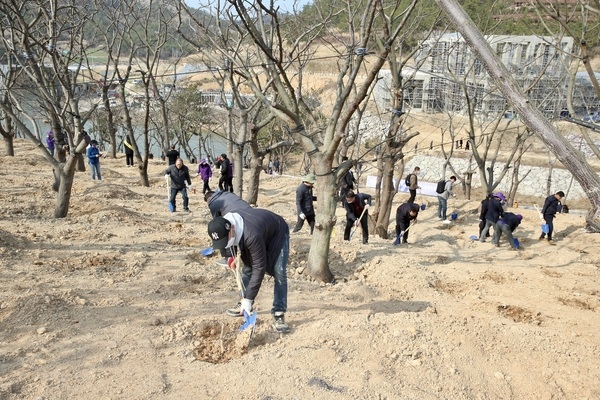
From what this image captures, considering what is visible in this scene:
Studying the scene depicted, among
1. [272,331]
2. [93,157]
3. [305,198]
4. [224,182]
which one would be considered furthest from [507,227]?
[93,157]

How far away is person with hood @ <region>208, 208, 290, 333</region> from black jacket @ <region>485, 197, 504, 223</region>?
7.37 m

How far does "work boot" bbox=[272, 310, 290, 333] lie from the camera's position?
4977mm

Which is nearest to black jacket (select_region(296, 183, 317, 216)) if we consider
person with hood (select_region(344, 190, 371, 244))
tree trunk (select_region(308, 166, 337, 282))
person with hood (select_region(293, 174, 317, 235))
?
person with hood (select_region(293, 174, 317, 235))

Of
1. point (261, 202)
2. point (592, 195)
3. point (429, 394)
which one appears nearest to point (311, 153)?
point (429, 394)

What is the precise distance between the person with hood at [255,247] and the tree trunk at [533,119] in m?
2.33

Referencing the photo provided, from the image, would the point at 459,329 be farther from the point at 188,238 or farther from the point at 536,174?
the point at 536,174

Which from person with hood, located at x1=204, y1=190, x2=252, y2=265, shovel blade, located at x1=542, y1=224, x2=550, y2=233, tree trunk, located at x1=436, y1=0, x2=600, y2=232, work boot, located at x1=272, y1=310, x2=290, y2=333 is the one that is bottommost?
shovel blade, located at x1=542, y1=224, x2=550, y2=233

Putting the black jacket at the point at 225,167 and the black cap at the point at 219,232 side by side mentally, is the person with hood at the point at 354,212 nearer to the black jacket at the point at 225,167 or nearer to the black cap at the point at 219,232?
the black jacket at the point at 225,167

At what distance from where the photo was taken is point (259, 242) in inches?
177

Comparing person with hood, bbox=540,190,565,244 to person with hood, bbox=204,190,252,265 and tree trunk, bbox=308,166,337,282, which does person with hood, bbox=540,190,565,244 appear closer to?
tree trunk, bbox=308,166,337,282

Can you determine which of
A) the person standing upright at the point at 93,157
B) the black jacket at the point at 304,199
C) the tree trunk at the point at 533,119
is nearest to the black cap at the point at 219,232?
the tree trunk at the point at 533,119

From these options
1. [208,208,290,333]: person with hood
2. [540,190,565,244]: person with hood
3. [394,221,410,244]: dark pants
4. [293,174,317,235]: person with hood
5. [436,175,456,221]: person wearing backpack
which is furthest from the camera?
[436,175,456,221]: person wearing backpack

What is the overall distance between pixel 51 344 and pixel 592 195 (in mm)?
4443

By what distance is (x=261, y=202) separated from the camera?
14.8 m
